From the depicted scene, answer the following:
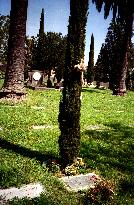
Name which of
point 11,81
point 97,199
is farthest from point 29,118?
point 97,199

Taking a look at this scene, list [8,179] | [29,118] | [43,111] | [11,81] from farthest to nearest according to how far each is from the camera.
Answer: [11,81] → [43,111] → [29,118] → [8,179]

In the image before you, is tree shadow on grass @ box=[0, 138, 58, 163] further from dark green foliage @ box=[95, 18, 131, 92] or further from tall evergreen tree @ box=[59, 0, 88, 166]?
dark green foliage @ box=[95, 18, 131, 92]

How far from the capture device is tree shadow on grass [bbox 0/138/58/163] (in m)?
8.16

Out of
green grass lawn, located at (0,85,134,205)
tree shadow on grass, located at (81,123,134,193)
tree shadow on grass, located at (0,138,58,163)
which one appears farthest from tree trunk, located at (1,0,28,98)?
tree shadow on grass, located at (0,138,58,163)

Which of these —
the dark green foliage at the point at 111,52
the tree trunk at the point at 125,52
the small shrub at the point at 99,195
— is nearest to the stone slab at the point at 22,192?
the small shrub at the point at 99,195

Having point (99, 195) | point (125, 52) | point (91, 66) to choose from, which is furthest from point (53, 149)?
point (91, 66)

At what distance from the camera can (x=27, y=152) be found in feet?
28.0

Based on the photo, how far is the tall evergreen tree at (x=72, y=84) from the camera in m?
7.29

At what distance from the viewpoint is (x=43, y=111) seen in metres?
14.8

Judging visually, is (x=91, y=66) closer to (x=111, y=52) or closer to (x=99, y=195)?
(x=111, y=52)

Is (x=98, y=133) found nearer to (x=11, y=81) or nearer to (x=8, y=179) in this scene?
(x=8, y=179)

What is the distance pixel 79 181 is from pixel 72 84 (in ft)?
7.15

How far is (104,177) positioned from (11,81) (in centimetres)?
1040

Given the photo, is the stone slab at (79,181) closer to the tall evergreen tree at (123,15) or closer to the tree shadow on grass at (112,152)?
the tree shadow on grass at (112,152)
